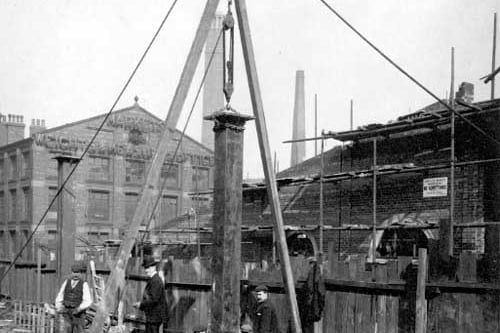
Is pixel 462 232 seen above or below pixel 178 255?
above

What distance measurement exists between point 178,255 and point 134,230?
67.7 feet

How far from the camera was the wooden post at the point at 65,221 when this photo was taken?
11.3 meters

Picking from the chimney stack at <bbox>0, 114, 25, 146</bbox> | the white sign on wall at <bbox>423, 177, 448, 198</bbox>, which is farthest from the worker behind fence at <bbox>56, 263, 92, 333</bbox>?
the chimney stack at <bbox>0, 114, 25, 146</bbox>

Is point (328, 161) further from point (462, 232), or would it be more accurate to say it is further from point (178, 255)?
point (178, 255)

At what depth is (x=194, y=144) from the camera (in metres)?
42.3

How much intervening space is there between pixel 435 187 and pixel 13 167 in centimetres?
3187

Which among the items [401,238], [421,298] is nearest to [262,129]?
[421,298]

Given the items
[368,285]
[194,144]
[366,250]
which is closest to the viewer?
[368,285]

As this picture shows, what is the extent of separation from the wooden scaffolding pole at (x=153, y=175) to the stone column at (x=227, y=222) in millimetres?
409

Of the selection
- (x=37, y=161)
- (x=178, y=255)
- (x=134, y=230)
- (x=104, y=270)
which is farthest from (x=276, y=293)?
(x=37, y=161)

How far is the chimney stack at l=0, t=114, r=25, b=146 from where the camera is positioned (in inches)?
1688

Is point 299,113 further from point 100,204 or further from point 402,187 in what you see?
point 402,187

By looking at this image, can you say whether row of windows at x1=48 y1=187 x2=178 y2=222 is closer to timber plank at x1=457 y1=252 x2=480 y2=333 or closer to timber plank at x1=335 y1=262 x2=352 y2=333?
timber plank at x1=335 y1=262 x2=352 y2=333

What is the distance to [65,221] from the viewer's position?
37.3ft
